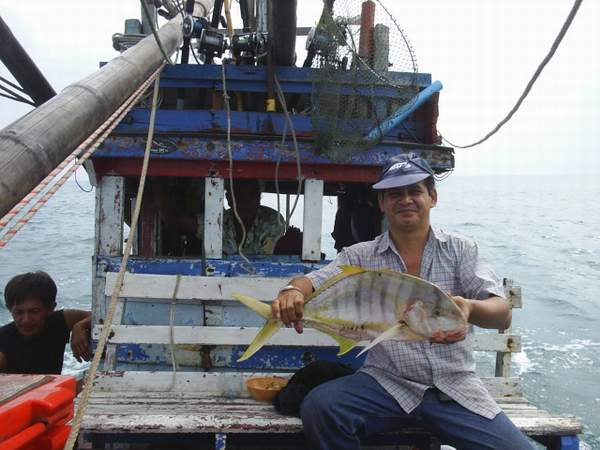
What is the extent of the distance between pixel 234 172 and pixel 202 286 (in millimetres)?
961

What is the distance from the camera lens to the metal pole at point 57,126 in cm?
198

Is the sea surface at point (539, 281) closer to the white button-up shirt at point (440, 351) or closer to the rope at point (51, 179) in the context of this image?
the white button-up shirt at point (440, 351)

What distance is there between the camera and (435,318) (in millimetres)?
2629

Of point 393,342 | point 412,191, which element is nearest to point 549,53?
point 412,191

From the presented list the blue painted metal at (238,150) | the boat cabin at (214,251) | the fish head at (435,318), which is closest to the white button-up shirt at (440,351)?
the fish head at (435,318)

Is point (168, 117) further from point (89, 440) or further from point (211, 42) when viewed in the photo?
point (89, 440)

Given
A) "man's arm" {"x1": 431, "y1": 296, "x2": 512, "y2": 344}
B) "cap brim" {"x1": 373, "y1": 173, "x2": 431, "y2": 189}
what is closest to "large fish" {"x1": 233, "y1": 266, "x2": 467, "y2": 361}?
"man's arm" {"x1": 431, "y1": 296, "x2": 512, "y2": 344}

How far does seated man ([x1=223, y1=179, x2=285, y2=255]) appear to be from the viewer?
502cm

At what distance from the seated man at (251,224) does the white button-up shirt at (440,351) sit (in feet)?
6.03

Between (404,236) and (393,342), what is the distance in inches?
24.6

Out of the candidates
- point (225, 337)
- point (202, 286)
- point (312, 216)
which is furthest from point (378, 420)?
point (312, 216)

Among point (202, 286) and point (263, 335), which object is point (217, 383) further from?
point (263, 335)

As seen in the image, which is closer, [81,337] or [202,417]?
[202,417]

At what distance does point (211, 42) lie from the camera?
5316 millimetres
